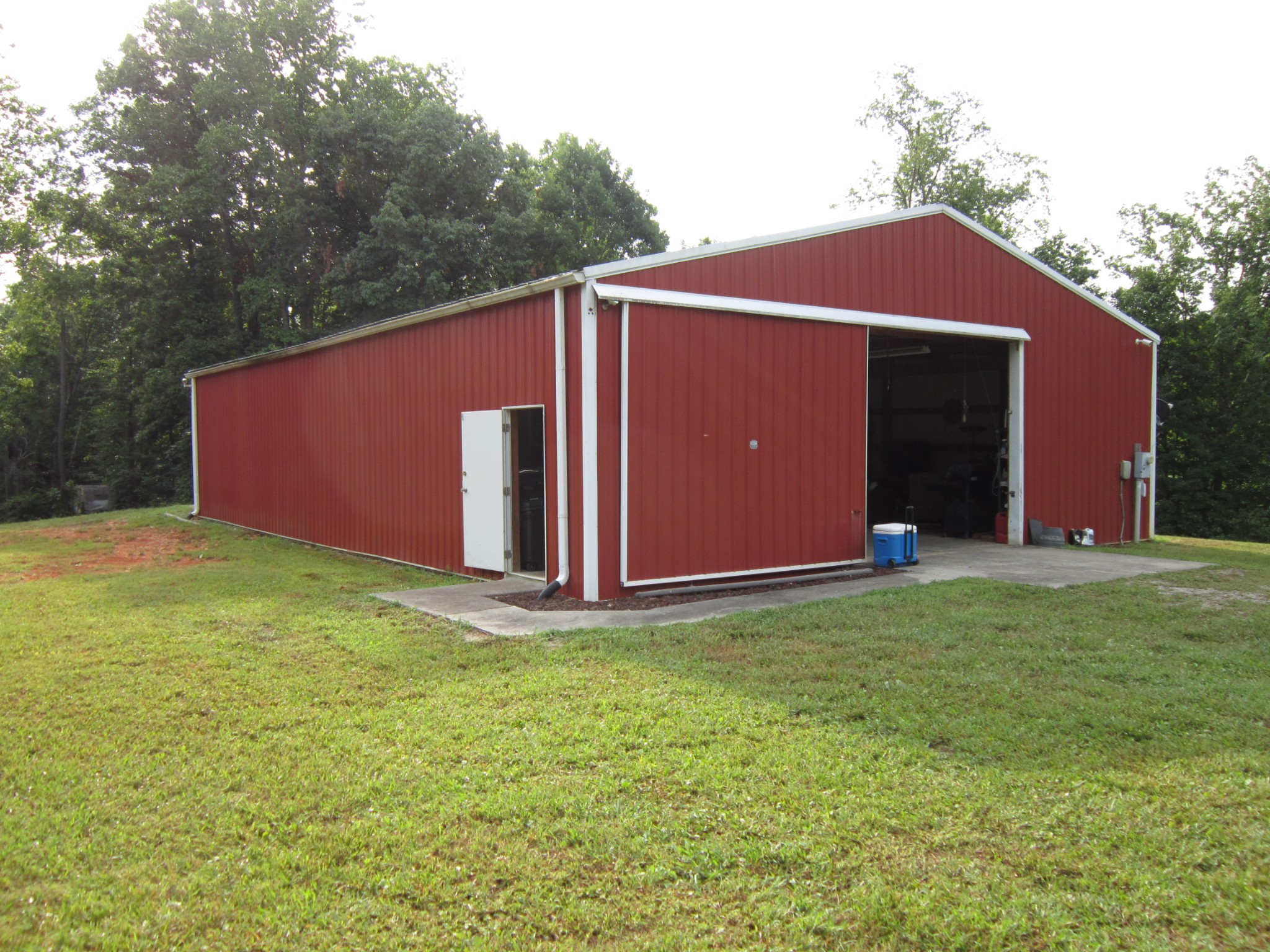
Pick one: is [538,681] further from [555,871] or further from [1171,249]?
[1171,249]

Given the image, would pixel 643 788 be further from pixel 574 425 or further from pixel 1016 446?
pixel 1016 446

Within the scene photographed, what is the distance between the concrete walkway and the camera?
7.21 meters

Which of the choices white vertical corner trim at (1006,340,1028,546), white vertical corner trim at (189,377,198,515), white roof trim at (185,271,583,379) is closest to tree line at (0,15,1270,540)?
white vertical corner trim at (189,377,198,515)

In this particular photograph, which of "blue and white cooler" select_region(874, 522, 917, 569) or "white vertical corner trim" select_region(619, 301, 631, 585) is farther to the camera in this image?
"blue and white cooler" select_region(874, 522, 917, 569)

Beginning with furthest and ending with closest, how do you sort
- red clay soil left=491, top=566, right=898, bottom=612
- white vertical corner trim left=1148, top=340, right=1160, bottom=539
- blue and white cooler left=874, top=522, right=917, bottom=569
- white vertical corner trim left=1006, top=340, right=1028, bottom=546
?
white vertical corner trim left=1148, top=340, right=1160, bottom=539
white vertical corner trim left=1006, top=340, right=1028, bottom=546
blue and white cooler left=874, top=522, right=917, bottom=569
red clay soil left=491, top=566, right=898, bottom=612

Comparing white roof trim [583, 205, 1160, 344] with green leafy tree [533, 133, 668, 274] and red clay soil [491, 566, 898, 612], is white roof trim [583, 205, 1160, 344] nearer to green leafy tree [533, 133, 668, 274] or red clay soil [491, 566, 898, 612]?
red clay soil [491, 566, 898, 612]

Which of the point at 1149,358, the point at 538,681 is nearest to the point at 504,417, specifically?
the point at 538,681

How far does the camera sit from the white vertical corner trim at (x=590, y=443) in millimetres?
8023

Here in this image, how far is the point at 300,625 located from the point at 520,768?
3.77 m

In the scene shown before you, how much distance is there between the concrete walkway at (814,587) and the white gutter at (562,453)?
59 cm

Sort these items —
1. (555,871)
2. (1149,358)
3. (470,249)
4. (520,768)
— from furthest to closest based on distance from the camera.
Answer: (470,249) → (1149,358) → (520,768) → (555,871)

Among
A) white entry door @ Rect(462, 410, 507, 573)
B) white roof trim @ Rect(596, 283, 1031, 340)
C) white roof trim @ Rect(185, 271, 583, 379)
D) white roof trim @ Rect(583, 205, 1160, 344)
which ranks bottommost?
white entry door @ Rect(462, 410, 507, 573)

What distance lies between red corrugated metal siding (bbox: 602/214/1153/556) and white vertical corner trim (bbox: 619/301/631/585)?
1.58ft

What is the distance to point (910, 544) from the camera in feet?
32.7
